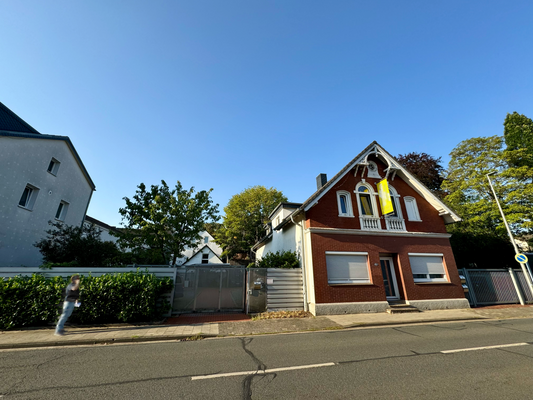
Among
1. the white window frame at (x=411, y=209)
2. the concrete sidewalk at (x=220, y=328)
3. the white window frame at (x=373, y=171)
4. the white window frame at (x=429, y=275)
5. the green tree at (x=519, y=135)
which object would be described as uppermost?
the green tree at (x=519, y=135)

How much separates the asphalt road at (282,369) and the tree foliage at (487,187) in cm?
1562

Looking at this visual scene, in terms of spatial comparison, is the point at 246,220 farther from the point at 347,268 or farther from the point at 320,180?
the point at 347,268

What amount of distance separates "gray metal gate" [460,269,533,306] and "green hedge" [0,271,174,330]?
1793 cm

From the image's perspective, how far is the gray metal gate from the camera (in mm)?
14109

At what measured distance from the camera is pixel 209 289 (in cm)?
1155

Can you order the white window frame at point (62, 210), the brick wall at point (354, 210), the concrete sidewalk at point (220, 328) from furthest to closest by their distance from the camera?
the white window frame at point (62, 210), the brick wall at point (354, 210), the concrete sidewalk at point (220, 328)

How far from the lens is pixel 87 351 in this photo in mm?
6234

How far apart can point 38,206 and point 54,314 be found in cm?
1050

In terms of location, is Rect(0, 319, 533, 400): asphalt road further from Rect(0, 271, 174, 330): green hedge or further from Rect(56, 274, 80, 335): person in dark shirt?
Rect(0, 271, 174, 330): green hedge

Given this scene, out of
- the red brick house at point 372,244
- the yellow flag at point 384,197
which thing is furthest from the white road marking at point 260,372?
the yellow flag at point 384,197

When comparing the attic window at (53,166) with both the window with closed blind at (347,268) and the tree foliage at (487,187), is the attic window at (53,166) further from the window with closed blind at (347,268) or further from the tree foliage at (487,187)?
the tree foliage at (487,187)

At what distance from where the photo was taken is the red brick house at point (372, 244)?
472 inches

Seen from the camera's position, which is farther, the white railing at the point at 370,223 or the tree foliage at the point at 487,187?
the tree foliage at the point at 487,187

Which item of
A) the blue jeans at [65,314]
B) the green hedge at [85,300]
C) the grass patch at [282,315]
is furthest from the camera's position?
the grass patch at [282,315]
